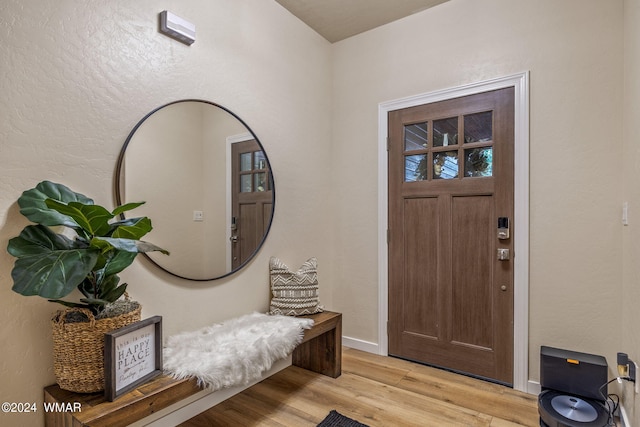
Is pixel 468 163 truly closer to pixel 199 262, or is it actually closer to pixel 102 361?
pixel 199 262

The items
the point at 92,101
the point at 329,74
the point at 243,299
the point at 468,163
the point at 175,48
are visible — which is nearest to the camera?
the point at 92,101

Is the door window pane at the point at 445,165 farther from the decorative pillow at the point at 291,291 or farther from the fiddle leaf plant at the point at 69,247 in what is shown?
the fiddle leaf plant at the point at 69,247

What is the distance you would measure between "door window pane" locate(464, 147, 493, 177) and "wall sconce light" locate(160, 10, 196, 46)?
77.6 inches

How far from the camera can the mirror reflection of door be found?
234 centimetres

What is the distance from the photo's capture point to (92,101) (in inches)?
64.9

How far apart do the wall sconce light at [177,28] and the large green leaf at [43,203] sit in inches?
40.3

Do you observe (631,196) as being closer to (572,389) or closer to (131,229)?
(572,389)

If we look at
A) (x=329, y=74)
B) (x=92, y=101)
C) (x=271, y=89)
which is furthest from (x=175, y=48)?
(x=329, y=74)

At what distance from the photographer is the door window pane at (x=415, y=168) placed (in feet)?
9.09

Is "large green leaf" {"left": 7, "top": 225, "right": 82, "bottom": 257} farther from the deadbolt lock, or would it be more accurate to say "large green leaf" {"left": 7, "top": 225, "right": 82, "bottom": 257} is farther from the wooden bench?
the deadbolt lock

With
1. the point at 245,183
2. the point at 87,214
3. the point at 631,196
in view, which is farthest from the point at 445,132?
the point at 87,214

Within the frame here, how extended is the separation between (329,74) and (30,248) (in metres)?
2.66

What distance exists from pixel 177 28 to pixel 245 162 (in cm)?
86

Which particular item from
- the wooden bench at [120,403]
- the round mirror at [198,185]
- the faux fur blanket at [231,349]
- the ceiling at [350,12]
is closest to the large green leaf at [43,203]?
the round mirror at [198,185]
